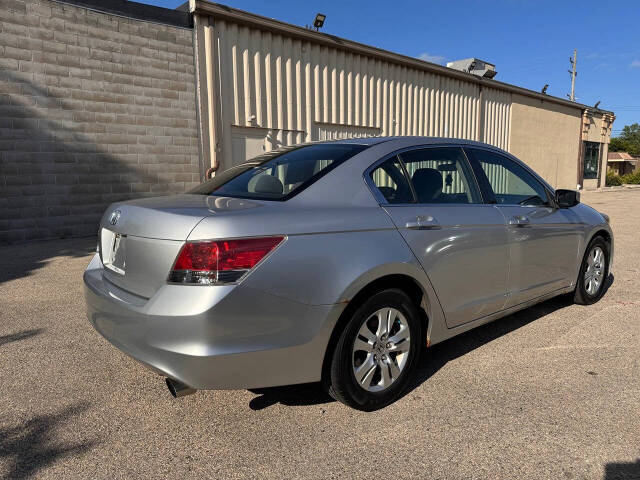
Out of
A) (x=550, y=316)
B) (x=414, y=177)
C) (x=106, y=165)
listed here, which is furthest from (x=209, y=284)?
(x=106, y=165)

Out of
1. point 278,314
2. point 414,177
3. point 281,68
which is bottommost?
point 278,314

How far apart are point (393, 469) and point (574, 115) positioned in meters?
27.2

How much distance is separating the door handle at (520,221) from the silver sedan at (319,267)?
0.01 meters

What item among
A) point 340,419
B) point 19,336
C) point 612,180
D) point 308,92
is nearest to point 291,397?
point 340,419

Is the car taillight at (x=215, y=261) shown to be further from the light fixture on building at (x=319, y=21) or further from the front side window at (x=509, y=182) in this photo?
the light fixture on building at (x=319, y=21)

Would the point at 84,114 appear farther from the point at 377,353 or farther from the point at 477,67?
the point at 477,67

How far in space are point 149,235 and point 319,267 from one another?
85 cm

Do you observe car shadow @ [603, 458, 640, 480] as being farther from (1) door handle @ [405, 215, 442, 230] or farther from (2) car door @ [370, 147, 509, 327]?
(1) door handle @ [405, 215, 442, 230]

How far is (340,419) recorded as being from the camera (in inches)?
104

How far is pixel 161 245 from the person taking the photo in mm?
2250

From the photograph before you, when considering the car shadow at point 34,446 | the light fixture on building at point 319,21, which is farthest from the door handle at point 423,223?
the light fixture on building at point 319,21

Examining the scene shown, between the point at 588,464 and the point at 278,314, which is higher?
the point at 278,314

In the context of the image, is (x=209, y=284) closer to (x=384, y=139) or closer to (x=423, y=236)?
(x=423, y=236)

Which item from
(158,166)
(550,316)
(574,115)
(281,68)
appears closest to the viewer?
(550,316)
